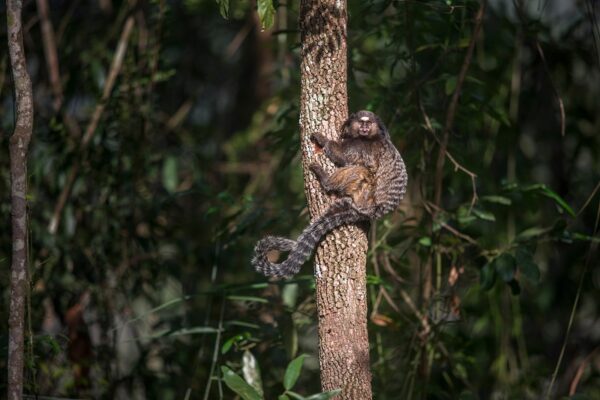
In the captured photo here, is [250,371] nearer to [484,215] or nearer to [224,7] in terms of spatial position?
[484,215]

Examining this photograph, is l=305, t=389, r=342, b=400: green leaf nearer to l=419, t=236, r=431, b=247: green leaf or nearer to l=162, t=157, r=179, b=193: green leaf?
l=419, t=236, r=431, b=247: green leaf

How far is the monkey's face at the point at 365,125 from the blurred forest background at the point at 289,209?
1.77 feet

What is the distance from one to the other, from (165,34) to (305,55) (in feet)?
9.11

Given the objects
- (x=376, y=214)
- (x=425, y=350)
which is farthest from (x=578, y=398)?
(x=376, y=214)

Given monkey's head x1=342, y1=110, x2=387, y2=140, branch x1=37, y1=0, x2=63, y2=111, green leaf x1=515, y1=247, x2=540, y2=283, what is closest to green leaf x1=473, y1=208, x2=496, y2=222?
green leaf x1=515, y1=247, x2=540, y2=283

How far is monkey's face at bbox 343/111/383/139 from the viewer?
4.29 meters

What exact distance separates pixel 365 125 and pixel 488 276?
43.4 inches

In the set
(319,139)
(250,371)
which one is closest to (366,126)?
(319,139)

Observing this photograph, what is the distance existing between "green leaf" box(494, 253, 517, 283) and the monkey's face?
95 centimetres

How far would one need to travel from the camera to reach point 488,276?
4.70m

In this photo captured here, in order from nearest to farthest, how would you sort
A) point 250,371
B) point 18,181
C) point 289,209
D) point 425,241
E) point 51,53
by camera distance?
point 18,181, point 250,371, point 425,241, point 289,209, point 51,53

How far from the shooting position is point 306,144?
3756mm

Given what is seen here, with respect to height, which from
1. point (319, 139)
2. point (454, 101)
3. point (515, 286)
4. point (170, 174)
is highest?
point (454, 101)

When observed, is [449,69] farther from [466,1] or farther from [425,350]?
[425,350]
